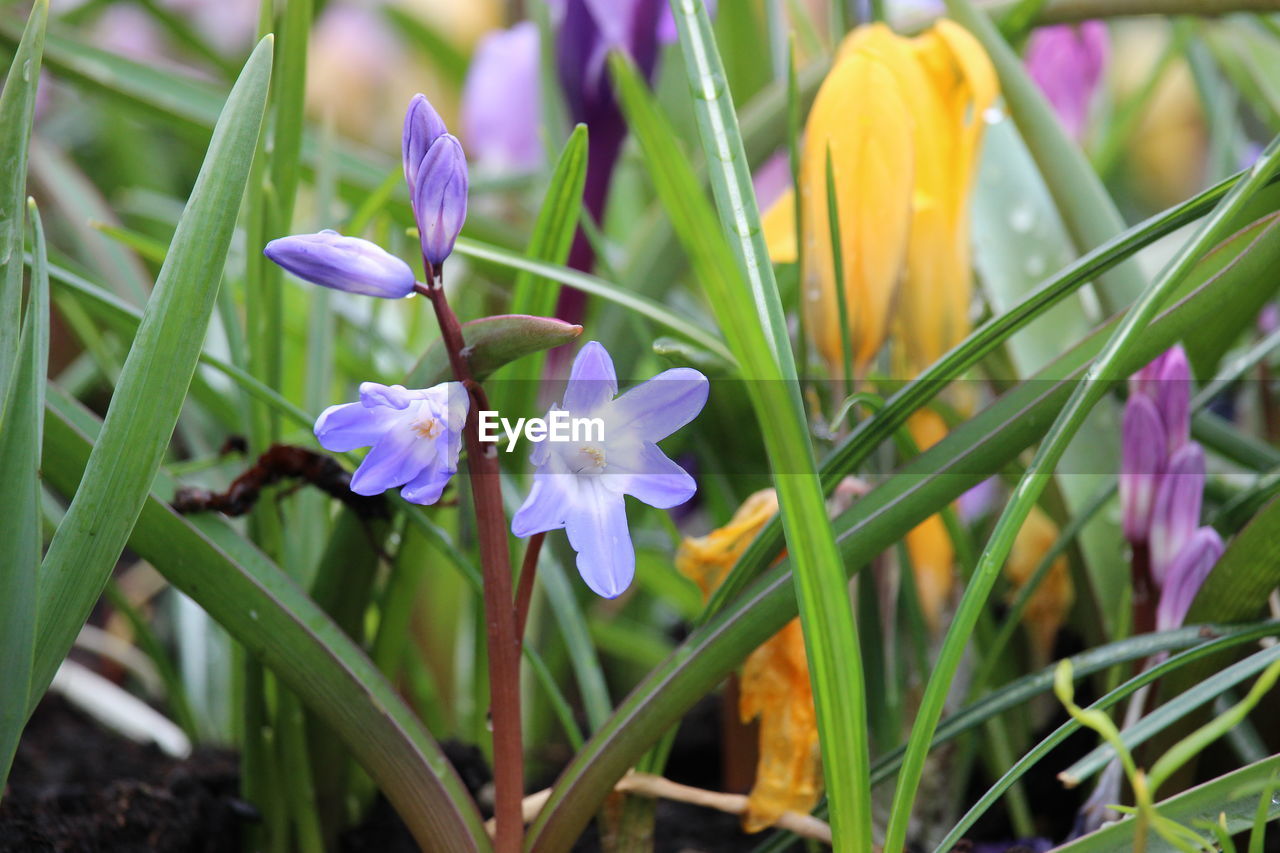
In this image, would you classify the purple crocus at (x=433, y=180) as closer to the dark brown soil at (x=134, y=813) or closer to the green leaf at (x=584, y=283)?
the green leaf at (x=584, y=283)

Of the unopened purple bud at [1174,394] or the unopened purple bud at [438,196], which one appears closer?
the unopened purple bud at [438,196]

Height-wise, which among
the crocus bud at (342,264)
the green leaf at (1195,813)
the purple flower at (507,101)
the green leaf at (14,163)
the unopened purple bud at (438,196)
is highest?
the purple flower at (507,101)

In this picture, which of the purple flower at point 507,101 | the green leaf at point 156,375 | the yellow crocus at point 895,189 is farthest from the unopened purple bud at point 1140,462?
the purple flower at point 507,101

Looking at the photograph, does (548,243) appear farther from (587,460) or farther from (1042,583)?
(1042,583)

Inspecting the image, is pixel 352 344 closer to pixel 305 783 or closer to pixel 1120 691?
pixel 305 783

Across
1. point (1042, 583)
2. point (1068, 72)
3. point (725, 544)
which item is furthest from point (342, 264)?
point (1068, 72)

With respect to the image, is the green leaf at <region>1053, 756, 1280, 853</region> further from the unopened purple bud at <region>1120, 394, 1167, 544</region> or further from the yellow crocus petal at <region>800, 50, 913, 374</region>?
the yellow crocus petal at <region>800, 50, 913, 374</region>

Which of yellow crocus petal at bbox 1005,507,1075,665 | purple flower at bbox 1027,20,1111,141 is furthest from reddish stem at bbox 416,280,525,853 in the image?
purple flower at bbox 1027,20,1111,141
